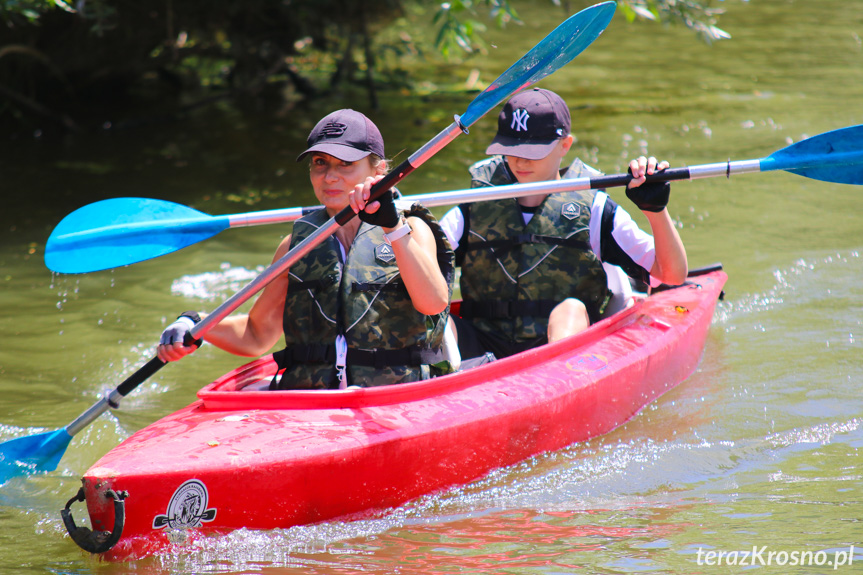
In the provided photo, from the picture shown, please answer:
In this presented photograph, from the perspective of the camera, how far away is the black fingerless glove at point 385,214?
2.71 meters

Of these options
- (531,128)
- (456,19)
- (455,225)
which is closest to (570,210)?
(531,128)

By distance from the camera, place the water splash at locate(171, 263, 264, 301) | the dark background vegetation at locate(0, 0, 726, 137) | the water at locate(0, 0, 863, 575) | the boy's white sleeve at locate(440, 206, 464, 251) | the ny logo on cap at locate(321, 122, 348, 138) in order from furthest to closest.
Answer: the dark background vegetation at locate(0, 0, 726, 137)
the water splash at locate(171, 263, 264, 301)
the boy's white sleeve at locate(440, 206, 464, 251)
the ny logo on cap at locate(321, 122, 348, 138)
the water at locate(0, 0, 863, 575)

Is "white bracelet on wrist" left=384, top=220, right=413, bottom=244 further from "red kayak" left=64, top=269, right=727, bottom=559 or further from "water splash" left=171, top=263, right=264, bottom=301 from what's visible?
"water splash" left=171, top=263, right=264, bottom=301

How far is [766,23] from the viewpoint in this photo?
12.0 meters

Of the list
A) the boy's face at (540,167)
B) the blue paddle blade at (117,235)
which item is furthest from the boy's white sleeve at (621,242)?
the blue paddle blade at (117,235)

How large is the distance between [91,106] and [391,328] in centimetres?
732

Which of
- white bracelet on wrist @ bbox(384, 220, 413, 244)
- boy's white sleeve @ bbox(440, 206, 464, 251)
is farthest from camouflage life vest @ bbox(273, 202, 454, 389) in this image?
boy's white sleeve @ bbox(440, 206, 464, 251)

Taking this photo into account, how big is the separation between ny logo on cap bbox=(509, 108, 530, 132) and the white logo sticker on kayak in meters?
1.94

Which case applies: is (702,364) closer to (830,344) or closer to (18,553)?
(830,344)

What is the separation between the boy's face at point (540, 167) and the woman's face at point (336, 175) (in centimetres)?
93

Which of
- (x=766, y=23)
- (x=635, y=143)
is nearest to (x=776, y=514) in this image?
(x=635, y=143)

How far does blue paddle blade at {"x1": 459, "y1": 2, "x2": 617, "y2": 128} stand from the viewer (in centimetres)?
317

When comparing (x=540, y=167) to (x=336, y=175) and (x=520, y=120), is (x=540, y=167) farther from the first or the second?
(x=336, y=175)

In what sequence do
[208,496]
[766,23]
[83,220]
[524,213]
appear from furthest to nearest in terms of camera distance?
[766,23], [524,213], [83,220], [208,496]
